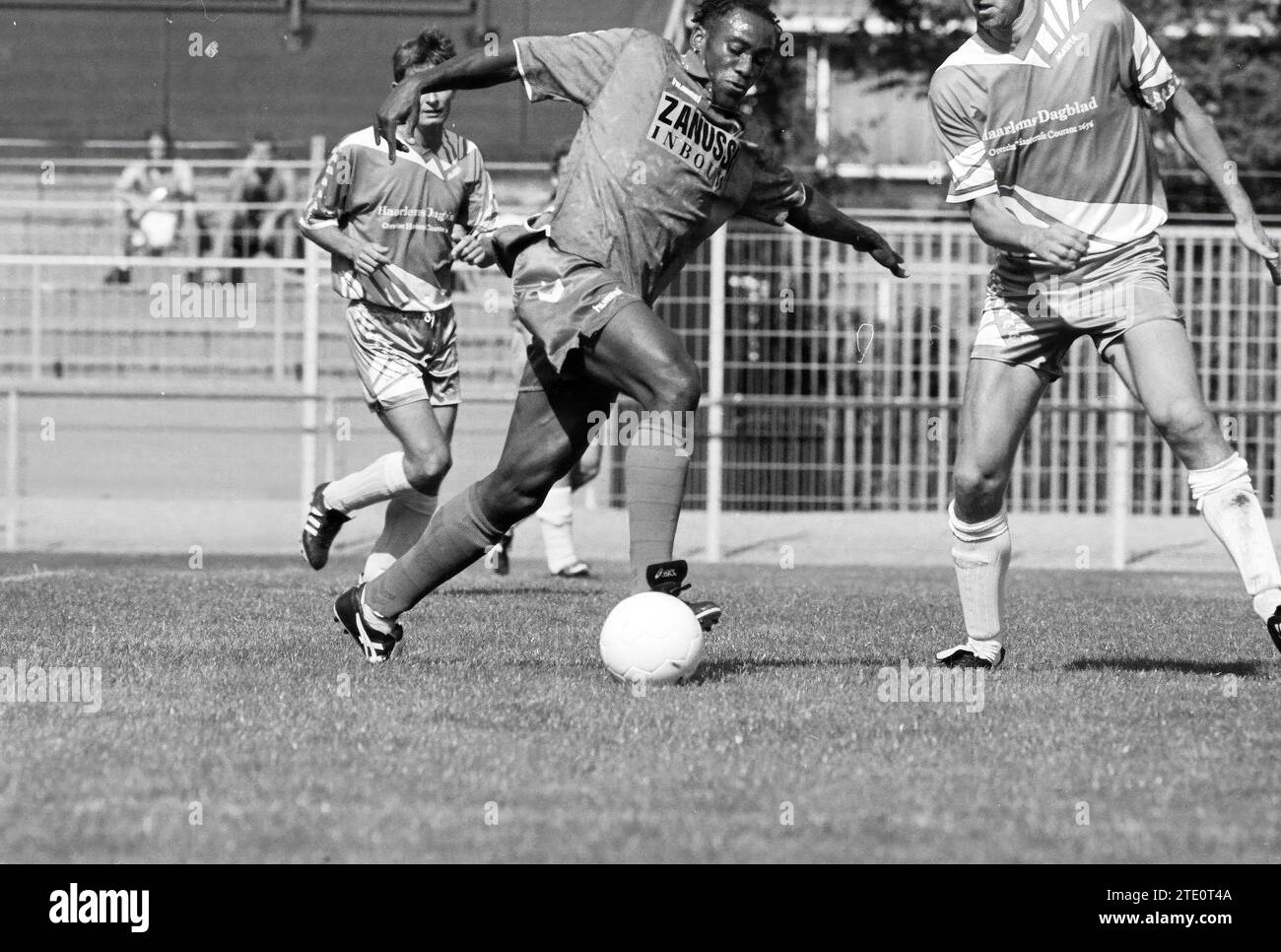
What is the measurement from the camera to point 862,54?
19969 mm

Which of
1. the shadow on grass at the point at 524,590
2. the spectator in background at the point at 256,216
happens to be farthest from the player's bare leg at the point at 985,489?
the spectator in background at the point at 256,216

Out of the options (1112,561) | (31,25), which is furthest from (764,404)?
(31,25)

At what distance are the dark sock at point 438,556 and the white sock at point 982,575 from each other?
5.50 ft

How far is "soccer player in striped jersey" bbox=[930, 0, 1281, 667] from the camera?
606 cm

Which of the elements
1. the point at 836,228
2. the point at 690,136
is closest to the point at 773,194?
the point at 836,228

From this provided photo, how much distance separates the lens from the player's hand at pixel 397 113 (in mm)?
5734

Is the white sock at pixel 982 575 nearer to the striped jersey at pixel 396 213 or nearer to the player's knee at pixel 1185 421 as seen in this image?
the player's knee at pixel 1185 421

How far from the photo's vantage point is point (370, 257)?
27.4 feet

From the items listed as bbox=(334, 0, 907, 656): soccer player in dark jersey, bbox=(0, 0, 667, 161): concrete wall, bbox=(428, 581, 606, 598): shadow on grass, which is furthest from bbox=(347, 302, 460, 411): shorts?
bbox=(0, 0, 667, 161): concrete wall

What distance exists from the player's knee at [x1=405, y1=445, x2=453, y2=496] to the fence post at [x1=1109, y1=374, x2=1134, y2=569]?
23.6 feet

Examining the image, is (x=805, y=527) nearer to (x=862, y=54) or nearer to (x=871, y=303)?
(x=871, y=303)

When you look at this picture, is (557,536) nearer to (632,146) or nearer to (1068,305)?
(1068,305)
